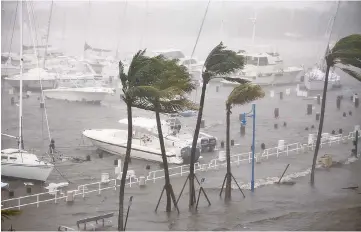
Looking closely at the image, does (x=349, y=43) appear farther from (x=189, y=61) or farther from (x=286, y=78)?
(x=189, y=61)

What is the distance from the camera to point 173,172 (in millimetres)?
7230

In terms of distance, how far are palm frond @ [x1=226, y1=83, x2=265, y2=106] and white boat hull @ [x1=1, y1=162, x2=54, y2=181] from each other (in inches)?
70.5

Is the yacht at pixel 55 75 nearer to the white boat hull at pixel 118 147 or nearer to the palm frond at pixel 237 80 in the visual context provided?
the white boat hull at pixel 118 147

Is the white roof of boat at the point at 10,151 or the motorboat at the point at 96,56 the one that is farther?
the motorboat at the point at 96,56

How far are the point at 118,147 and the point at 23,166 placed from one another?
1050 millimetres

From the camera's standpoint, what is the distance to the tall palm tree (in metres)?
6.09

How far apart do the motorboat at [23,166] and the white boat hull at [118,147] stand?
709 mm

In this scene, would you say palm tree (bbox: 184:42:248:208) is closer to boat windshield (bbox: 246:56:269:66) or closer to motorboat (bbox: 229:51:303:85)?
motorboat (bbox: 229:51:303:85)

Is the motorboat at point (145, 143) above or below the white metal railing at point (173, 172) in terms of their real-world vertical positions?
above

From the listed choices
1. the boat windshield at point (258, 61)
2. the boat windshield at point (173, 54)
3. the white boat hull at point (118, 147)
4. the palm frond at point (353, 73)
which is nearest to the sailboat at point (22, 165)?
the white boat hull at point (118, 147)

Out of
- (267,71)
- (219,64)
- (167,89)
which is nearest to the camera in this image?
(167,89)

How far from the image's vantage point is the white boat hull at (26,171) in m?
6.76

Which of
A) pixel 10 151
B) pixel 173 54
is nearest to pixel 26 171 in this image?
pixel 10 151

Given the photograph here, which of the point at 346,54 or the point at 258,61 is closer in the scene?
the point at 346,54
